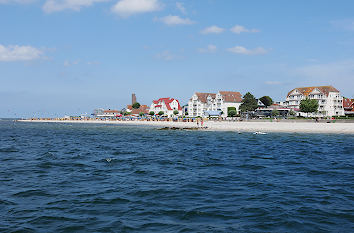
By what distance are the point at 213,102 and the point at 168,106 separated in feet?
115

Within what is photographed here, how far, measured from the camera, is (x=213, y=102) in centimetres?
13512

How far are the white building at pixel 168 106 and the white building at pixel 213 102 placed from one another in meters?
17.4

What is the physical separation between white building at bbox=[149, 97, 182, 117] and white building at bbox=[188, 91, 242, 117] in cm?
1740

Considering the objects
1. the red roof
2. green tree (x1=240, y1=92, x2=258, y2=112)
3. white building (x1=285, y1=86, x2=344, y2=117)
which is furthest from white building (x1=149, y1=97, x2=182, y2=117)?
the red roof

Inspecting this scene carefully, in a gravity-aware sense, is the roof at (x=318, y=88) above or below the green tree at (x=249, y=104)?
above

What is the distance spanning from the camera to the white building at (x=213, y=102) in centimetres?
12888

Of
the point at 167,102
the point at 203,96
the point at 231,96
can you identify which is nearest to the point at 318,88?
the point at 231,96

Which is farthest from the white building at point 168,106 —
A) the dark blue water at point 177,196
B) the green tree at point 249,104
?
the dark blue water at point 177,196

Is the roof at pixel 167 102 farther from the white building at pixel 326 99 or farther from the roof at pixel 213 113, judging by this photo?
the white building at pixel 326 99

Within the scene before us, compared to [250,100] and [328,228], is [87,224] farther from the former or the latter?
[250,100]

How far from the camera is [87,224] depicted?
8.65m

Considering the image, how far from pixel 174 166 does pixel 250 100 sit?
10169cm

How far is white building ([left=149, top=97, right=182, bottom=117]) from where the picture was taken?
534ft

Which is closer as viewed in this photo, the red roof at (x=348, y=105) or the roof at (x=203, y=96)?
the red roof at (x=348, y=105)
